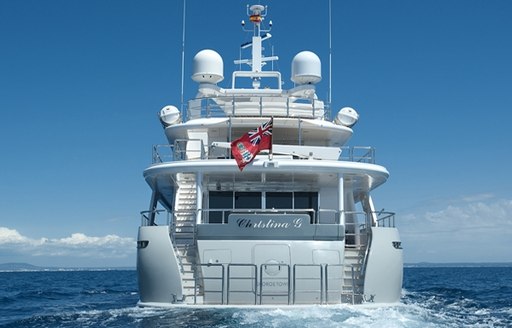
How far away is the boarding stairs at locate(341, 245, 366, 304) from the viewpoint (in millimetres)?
18314

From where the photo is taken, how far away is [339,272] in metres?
18.1

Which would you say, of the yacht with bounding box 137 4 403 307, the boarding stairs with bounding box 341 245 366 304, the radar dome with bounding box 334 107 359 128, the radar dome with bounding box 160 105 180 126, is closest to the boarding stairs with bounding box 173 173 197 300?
the yacht with bounding box 137 4 403 307

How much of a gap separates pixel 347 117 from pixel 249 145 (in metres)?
6.70

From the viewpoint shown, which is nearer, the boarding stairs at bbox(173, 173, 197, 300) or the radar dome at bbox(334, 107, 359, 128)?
the boarding stairs at bbox(173, 173, 197, 300)

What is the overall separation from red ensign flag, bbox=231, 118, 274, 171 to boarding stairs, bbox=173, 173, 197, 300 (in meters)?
2.24

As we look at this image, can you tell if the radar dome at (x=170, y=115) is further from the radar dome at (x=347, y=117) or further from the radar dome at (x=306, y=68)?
the radar dome at (x=347, y=117)

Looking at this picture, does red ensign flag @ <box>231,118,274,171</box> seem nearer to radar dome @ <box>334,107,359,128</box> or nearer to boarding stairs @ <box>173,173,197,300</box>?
boarding stairs @ <box>173,173,197,300</box>

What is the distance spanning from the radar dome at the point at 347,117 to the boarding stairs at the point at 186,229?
6300mm

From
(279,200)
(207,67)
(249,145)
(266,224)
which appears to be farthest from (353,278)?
(207,67)

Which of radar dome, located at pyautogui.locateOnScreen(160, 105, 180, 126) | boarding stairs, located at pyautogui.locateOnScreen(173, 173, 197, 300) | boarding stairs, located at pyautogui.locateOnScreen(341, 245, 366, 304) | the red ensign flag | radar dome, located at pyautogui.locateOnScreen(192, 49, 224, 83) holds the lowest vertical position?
boarding stairs, located at pyautogui.locateOnScreen(341, 245, 366, 304)

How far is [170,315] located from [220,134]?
8.05m

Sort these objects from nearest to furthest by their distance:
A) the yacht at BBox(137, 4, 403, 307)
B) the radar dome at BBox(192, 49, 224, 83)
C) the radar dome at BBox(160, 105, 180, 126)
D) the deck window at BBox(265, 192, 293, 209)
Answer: the yacht at BBox(137, 4, 403, 307)
the deck window at BBox(265, 192, 293, 209)
the radar dome at BBox(160, 105, 180, 126)
the radar dome at BBox(192, 49, 224, 83)

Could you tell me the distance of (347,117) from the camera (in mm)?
24062

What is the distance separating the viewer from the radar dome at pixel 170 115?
23.6 metres
